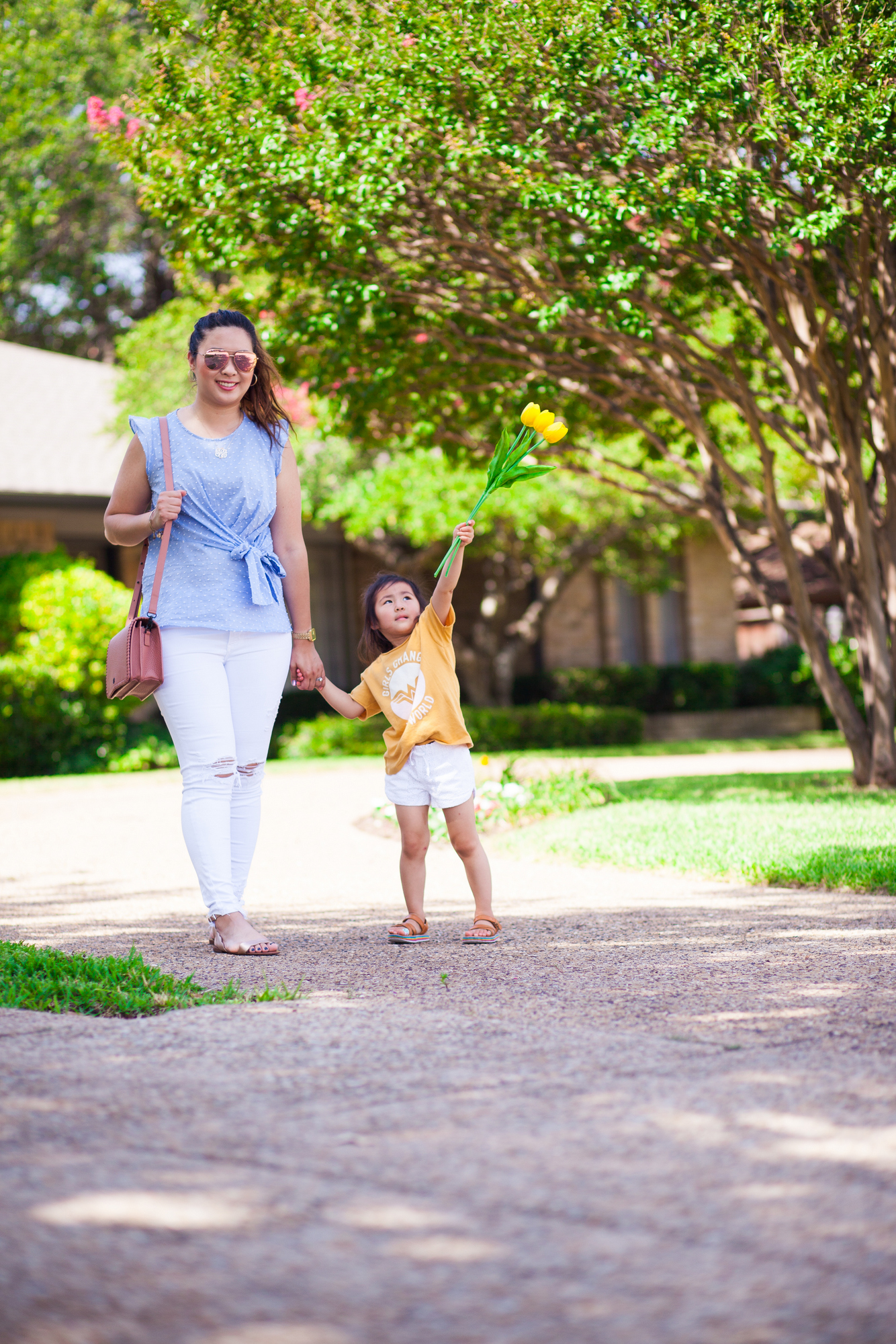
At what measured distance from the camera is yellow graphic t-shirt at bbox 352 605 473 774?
4.59 meters

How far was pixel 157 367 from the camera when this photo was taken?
1642 centimetres

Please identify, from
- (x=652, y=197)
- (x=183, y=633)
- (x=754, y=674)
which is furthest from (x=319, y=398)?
(x=754, y=674)

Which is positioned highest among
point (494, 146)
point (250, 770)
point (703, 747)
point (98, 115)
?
point (98, 115)

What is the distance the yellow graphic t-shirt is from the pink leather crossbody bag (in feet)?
2.55

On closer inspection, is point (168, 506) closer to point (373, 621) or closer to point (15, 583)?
point (373, 621)

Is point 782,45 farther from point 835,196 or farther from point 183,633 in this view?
point 183,633

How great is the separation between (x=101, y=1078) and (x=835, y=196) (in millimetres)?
6441

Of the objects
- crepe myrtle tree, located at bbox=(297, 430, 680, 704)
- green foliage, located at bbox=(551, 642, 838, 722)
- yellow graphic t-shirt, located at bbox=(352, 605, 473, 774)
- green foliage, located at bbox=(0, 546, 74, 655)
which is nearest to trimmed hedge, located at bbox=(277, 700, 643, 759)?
crepe myrtle tree, located at bbox=(297, 430, 680, 704)

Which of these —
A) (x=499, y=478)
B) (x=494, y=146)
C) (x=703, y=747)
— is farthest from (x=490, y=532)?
(x=499, y=478)

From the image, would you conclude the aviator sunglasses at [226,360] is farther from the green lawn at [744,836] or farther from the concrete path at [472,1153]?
the green lawn at [744,836]

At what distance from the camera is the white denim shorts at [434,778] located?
4.60m

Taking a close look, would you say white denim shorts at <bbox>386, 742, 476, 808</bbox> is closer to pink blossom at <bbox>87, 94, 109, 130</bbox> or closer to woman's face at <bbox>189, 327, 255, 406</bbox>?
woman's face at <bbox>189, 327, 255, 406</bbox>

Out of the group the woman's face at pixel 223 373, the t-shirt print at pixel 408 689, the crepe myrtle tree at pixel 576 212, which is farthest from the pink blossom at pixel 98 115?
Answer: the t-shirt print at pixel 408 689

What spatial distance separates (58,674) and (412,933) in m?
10.5
